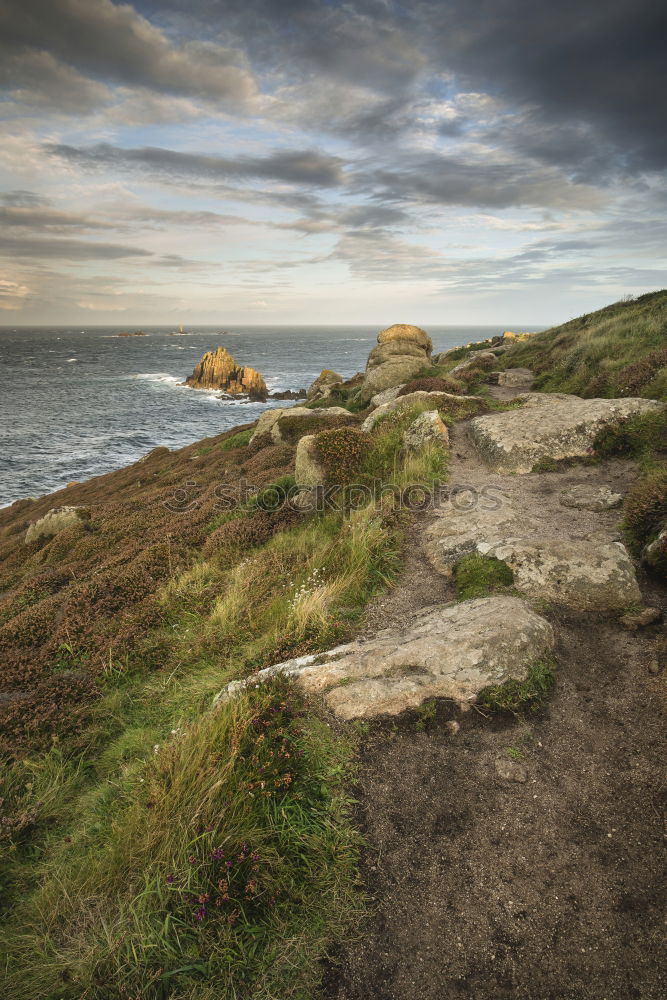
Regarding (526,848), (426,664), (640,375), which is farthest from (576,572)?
(640,375)

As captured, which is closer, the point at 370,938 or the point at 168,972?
the point at 168,972

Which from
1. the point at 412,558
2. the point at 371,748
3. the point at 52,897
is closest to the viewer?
the point at 52,897

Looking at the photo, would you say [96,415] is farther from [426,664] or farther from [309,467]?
[426,664]

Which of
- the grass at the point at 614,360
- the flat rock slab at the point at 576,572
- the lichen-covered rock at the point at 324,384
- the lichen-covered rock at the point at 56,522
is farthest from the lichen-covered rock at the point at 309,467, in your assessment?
the lichen-covered rock at the point at 324,384

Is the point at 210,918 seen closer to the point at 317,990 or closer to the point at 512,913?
the point at 317,990

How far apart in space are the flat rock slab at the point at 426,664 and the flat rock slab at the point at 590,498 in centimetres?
389

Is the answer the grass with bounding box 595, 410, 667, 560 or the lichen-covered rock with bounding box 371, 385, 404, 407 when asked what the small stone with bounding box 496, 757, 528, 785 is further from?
the lichen-covered rock with bounding box 371, 385, 404, 407

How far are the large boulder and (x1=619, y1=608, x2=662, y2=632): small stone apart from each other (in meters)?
23.1

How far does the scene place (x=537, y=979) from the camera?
2.85 meters

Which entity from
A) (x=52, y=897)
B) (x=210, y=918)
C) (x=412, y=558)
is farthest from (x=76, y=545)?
(x=210, y=918)

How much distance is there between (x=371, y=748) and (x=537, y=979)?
198cm

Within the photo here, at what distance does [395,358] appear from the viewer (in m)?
29.1

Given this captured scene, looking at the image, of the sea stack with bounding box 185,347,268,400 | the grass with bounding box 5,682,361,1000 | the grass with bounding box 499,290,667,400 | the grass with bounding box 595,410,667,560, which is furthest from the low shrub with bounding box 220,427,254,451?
the sea stack with bounding box 185,347,268,400

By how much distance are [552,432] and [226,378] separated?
248 ft
